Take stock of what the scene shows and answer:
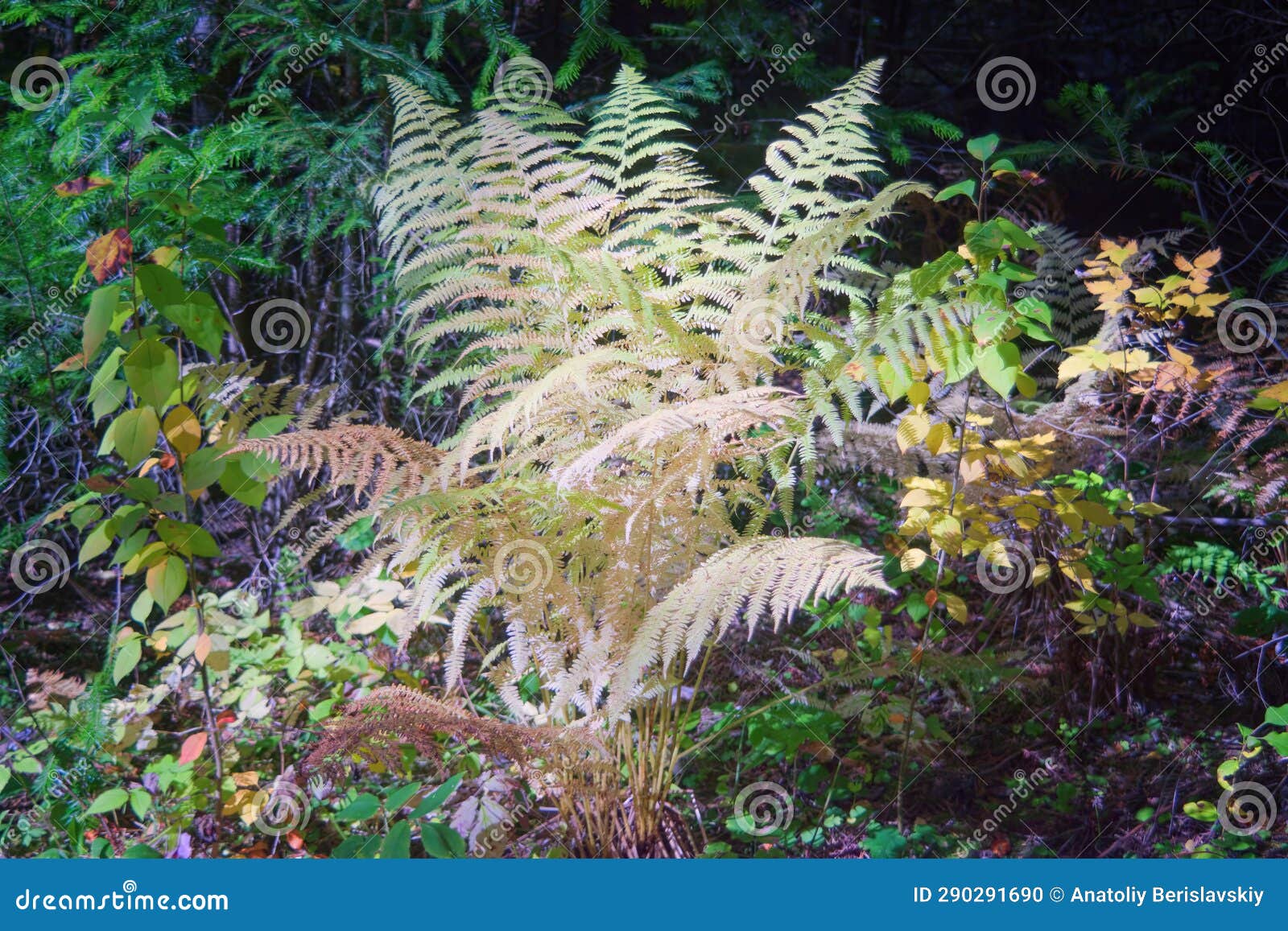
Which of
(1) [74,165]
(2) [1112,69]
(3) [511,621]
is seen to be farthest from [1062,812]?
(1) [74,165]

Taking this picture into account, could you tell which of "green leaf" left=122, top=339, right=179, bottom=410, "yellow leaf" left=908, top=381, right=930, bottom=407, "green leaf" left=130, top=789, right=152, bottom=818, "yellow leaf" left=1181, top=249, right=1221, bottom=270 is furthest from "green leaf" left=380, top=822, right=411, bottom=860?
"yellow leaf" left=1181, top=249, right=1221, bottom=270

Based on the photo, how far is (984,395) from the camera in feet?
6.98

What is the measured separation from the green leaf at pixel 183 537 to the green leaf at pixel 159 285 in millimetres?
387

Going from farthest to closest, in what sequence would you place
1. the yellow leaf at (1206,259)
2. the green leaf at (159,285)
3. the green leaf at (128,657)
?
the yellow leaf at (1206,259) < the green leaf at (128,657) < the green leaf at (159,285)

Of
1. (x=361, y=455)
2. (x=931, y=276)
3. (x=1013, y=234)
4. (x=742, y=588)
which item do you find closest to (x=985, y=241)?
(x=1013, y=234)

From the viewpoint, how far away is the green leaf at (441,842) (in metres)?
1.33

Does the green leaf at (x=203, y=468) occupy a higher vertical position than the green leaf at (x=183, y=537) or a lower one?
higher

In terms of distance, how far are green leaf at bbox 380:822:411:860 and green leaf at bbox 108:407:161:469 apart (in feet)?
2.42

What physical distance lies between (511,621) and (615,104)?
1023mm

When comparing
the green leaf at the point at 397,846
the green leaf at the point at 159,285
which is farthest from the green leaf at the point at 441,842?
the green leaf at the point at 159,285

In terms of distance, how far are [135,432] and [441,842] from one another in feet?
2.76

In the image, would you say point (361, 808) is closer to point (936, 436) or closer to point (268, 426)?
point (268, 426)

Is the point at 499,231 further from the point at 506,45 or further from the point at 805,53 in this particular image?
the point at 805,53

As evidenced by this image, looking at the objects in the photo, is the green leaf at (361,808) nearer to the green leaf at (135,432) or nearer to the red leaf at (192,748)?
the red leaf at (192,748)
